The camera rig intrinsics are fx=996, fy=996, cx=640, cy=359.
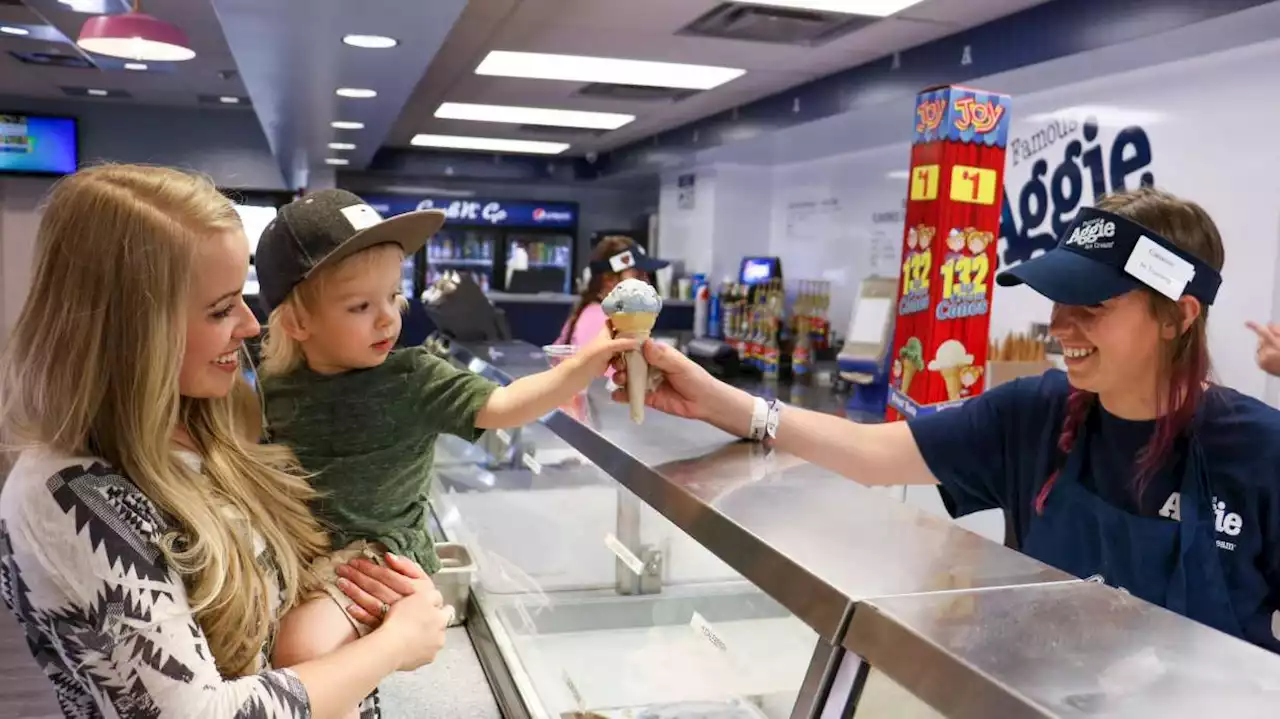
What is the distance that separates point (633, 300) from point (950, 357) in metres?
2.14

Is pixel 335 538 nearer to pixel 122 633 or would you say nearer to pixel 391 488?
pixel 391 488

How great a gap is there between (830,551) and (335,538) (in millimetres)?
858

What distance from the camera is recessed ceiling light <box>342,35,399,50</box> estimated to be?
4381 millimetres

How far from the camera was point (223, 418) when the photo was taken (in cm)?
126

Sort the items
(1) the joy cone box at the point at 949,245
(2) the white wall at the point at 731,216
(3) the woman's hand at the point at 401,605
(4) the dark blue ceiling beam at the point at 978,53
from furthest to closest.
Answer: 1. (2) the white wall at the point at 731,216
2. (4) the dark blue ceiling beam at the point at 978,53
3. (1) the joy cone box at the point at 949,245
4. (3) the woman's hand at the point at 401,605

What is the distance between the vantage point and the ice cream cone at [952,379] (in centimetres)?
335

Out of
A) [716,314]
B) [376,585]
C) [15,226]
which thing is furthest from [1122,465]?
[15,226]

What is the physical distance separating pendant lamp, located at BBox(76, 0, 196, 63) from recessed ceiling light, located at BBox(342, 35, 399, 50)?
2.58ft

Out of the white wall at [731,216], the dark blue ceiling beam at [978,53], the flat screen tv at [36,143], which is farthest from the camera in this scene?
the flat screen tv at [36,143]

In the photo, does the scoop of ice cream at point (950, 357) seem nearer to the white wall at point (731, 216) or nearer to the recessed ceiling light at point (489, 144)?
the white wall at point (731, 216)

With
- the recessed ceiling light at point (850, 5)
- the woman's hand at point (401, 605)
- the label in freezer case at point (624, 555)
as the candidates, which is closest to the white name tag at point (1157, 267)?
the label in freezer case at point (624, 555)

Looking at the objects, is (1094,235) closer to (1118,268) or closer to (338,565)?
(1118,268)

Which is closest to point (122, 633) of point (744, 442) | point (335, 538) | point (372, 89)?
point (335, 538)

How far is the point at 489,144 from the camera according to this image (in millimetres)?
11508
